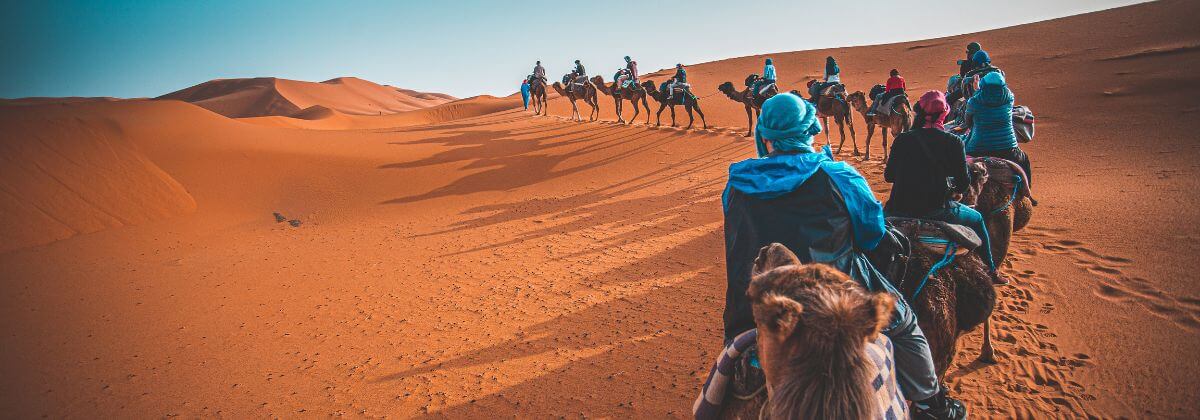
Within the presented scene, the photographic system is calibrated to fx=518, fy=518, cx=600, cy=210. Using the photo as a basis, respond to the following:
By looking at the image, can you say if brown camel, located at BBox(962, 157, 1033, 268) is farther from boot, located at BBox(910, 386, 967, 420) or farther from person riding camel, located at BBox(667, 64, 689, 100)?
person riding camel, located at BBox(667, 64, 689, 100)

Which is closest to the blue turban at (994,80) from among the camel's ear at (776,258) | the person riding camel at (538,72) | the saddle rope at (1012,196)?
the saddle rope at (1012,196)

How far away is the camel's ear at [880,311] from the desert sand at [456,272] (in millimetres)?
3154

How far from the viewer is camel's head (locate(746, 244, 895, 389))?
4.09 feet

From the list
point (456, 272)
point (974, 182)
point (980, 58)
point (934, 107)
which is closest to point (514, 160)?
point (456, 272)

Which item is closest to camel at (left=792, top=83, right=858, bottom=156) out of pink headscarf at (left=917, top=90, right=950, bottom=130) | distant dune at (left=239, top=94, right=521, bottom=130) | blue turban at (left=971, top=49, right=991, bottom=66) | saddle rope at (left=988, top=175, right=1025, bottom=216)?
blue turban at (left=971, top=49, right=991, bottom=66)

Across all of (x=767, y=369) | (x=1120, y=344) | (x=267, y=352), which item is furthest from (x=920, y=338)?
(x=267, y=352)

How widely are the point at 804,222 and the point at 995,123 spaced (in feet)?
15.5

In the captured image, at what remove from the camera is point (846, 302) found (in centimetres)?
127

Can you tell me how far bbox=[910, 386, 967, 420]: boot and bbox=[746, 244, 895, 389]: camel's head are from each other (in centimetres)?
194

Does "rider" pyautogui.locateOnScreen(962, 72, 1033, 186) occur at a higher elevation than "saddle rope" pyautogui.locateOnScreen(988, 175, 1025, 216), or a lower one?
higher

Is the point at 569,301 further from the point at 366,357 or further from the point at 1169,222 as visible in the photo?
the point at 1169,222

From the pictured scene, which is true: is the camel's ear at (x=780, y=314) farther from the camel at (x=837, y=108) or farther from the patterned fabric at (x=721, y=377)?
the camel at (x=837, y=108)

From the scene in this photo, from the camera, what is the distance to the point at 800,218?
232cm

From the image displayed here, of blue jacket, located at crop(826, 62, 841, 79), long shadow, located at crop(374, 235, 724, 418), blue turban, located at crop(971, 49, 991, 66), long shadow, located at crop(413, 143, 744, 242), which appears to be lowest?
long shadow, located at crop(374, 235, 724, 418)
